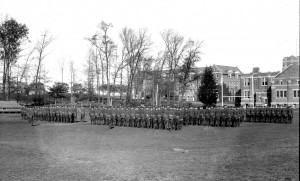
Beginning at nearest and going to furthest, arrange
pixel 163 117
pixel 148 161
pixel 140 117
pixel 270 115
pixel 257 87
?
pixel 148 161, pixel 163 117, pixel 140 117, pixel 270 115, pixel 257 87

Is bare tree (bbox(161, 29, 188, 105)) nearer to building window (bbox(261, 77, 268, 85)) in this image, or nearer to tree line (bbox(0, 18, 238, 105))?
tree line (bbox(0, 18, 238, 105))

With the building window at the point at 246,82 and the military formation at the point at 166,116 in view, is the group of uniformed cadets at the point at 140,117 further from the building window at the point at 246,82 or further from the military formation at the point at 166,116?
the building window at the point at 246,82

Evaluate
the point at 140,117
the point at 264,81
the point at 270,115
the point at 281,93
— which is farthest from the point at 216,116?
the point at 264,81

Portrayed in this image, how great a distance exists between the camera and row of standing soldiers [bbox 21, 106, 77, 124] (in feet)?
87.3

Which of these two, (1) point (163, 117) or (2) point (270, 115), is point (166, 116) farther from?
(2) point (270, 115)

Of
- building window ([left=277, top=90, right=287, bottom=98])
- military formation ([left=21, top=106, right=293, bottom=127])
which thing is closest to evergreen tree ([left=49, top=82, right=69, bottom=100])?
military formation ([left=21, top=106, right=293, bottom=127])

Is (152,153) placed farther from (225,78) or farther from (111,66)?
(225,78)

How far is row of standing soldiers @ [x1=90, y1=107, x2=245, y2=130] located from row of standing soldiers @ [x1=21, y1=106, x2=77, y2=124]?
2281 mm

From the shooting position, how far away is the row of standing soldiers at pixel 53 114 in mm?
26609

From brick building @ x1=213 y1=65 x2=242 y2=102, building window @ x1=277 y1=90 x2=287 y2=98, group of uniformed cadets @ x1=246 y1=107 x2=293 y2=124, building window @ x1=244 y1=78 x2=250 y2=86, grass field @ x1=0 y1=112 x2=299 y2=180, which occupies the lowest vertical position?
grass field @ x1=0 y1=112 x2=299 y2=180

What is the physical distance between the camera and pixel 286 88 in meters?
64.9

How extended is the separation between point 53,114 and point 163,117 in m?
11.2

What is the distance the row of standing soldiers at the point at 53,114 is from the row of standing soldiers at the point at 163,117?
7.48 feet

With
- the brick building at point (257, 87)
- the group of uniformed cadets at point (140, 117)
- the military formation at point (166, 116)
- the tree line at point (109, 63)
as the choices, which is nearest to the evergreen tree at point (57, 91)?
the tree line at point (109, 63)
